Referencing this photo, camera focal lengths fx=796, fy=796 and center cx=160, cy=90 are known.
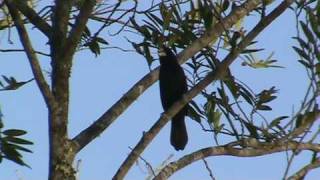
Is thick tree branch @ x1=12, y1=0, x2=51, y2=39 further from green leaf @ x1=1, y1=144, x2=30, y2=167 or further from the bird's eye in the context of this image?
the bird's eye

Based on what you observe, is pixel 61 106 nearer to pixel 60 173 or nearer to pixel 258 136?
pixel 60 173

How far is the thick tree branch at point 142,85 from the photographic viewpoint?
248cm

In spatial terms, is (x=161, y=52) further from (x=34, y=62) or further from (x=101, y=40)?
(x=34, y=62)

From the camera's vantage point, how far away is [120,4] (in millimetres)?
2963

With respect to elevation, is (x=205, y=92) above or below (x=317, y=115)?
above

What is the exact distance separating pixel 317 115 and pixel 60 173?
78cm

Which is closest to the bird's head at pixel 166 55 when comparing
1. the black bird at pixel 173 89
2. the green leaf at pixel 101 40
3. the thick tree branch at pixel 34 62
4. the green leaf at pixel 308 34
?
the black bird at pixel 173 89

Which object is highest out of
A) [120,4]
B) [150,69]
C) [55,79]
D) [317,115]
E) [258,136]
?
[120,4]

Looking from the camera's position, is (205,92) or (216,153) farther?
(205,92)

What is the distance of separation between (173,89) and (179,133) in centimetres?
31

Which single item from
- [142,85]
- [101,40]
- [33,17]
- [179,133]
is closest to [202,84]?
[142,85]

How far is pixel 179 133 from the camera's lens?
3820mm

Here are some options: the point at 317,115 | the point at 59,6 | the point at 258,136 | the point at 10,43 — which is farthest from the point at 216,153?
the point at 10,43

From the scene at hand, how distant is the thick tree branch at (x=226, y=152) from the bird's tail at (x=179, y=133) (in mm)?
1080
